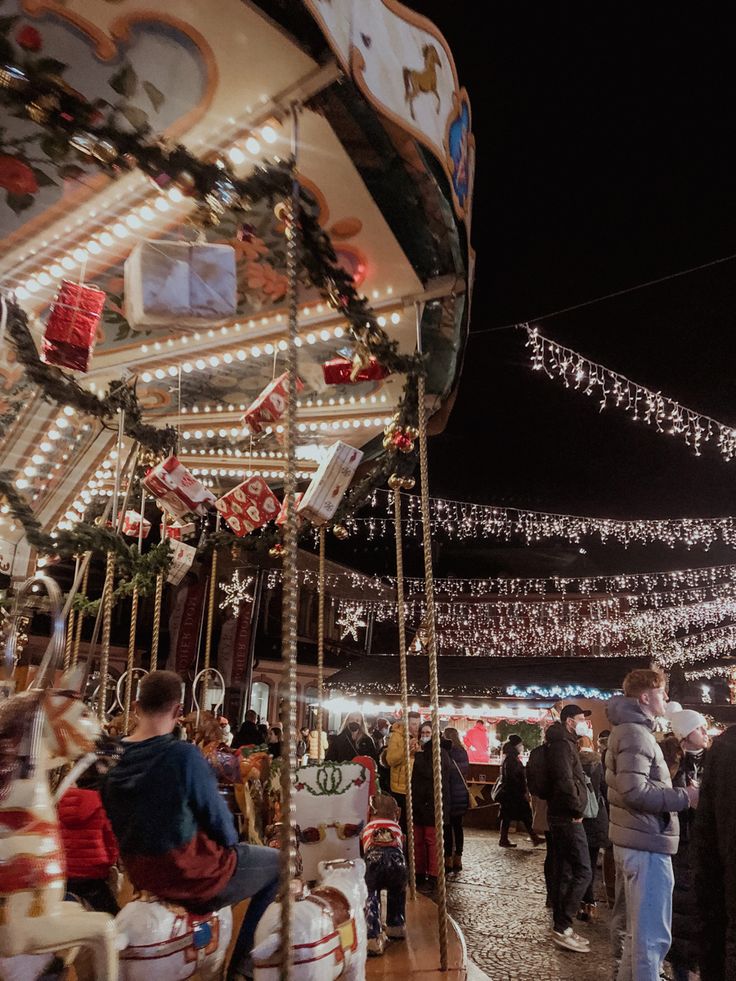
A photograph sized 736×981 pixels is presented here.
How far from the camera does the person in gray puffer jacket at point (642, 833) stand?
11.7 feet

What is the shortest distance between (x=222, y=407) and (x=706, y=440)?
673 cm

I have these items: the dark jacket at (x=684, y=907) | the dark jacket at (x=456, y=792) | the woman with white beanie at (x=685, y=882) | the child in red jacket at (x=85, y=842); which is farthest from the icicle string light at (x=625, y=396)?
the child in red jacket at (x=85, y=842)

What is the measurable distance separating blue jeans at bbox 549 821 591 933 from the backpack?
29cm

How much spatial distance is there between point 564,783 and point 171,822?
4051mm

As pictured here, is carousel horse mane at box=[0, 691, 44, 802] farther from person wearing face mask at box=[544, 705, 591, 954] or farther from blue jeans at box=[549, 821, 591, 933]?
blue jeans at box=[549, 821, 591, 933]

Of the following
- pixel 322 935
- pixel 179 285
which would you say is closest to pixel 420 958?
pixel 322 935

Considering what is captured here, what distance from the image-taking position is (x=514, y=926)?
5777 mm

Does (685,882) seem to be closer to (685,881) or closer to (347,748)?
(685,881)

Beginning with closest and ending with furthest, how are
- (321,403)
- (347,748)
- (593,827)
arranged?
(321,403) → (593,827) → (347,748)

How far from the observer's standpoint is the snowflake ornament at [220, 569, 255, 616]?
1554 centimetres

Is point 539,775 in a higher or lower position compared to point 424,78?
lower

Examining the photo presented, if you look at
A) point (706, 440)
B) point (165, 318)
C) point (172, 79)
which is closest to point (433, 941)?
point (165, 318)

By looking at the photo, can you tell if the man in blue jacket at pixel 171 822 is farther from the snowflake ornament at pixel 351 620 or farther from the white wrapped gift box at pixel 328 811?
the snowflake ornament at pixel 351 620

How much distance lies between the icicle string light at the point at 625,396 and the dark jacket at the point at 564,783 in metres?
4.55
